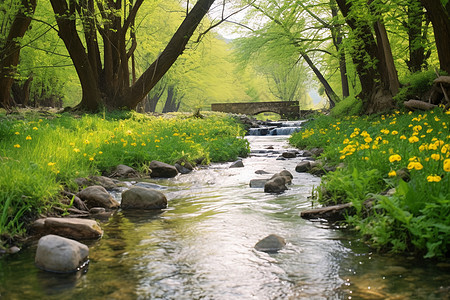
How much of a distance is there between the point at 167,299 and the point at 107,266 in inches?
30.1

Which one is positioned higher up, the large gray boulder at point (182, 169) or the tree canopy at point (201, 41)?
the tree canopy at point (201, 41)

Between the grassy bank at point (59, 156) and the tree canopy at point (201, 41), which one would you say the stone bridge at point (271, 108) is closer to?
the tree canopy at point (201, 41)

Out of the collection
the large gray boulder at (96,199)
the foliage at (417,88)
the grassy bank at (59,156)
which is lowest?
the large gray boulder at (96,199)

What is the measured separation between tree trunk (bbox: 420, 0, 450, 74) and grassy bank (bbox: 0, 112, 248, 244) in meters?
6.01

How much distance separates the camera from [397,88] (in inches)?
491

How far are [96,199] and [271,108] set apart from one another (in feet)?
117

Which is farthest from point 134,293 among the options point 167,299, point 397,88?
point 397,88

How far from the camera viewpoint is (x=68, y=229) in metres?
3.60

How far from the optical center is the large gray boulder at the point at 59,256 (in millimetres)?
2850

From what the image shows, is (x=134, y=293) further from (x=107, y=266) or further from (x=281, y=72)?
(x=281, y=72)

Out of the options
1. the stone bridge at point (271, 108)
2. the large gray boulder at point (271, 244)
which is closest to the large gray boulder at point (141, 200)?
the large gray boulder at point (271, 244)

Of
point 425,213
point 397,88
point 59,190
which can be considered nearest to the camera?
point 425,213

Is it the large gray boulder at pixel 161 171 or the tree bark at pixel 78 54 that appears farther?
the tree bark at pixel 78 54

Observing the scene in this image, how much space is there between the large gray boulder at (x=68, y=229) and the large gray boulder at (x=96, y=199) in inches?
39.9
